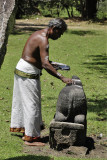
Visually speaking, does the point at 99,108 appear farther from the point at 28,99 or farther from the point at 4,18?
the point at 4,18

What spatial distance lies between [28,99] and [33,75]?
0.41m

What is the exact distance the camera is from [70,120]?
5.62 meters

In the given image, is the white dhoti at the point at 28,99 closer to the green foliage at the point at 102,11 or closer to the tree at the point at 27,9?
the tree at the point at 27,9

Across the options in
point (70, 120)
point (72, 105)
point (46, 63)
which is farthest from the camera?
point (70, 120)

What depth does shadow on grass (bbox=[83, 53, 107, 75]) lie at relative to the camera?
503 inches

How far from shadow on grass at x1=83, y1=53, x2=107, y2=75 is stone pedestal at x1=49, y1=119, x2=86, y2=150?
6778 mm

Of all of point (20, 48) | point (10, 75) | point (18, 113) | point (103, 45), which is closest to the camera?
point (18, 113)

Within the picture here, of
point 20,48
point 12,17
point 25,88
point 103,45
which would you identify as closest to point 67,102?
point 25,88

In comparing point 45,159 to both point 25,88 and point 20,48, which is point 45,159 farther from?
point 20,48

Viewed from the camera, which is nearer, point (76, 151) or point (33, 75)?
point (76, 151)

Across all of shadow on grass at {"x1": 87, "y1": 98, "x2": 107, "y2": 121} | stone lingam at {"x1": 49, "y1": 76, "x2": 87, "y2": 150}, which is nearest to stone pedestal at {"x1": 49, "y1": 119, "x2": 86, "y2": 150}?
stone lingam at {"x1": 49, "y1": 76, "x2": 87, "y2": 150}

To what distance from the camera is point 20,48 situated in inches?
645

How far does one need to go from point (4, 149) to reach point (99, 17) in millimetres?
22596

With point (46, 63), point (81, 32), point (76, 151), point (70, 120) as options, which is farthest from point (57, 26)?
point (81, 32)
